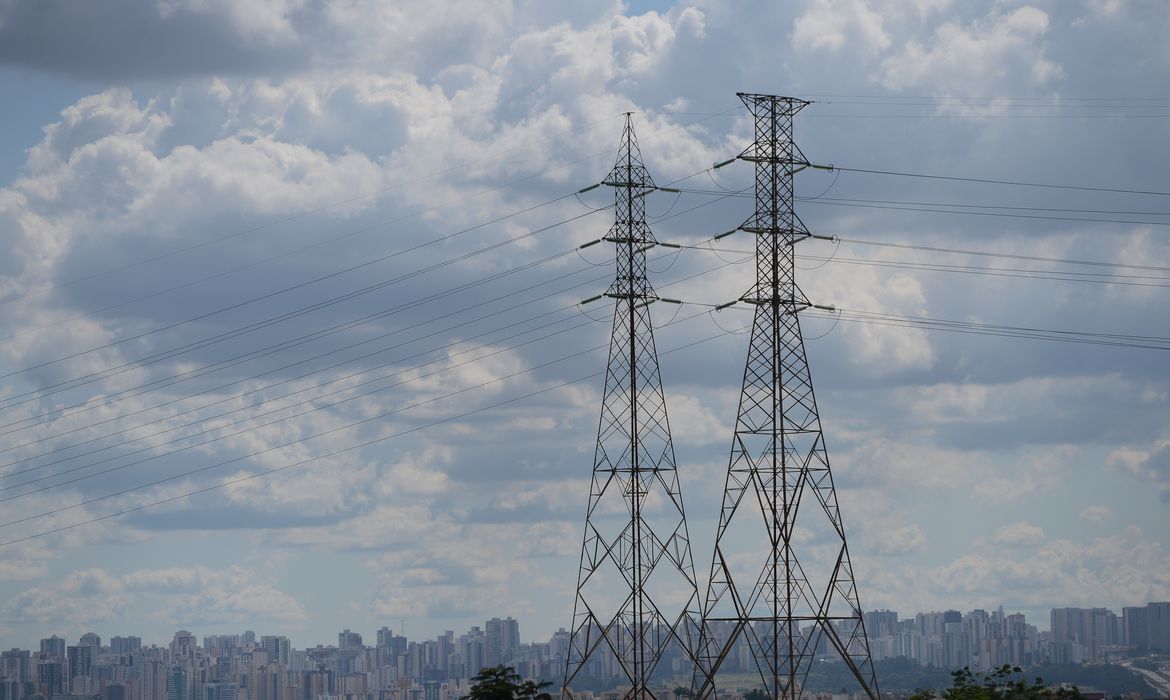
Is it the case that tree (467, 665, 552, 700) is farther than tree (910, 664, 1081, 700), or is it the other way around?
tree (910, 664, 1081, 700)

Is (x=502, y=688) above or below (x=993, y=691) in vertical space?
above

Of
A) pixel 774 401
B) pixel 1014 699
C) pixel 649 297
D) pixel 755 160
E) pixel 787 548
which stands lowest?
pixel 1014 699

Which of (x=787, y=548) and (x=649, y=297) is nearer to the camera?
(x=787, y=548)

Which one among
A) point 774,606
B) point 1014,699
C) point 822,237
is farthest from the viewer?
point 1014,699

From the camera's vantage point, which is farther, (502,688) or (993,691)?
(993,691)

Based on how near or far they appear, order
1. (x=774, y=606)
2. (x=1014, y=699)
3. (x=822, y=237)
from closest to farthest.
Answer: (x=774, y=606) → (x=822, y=237) → (x=1014, y=699)

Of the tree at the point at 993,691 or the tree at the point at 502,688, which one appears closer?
the tree at the point at 502,688

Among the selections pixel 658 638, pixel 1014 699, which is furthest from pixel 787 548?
pixel 1014 699

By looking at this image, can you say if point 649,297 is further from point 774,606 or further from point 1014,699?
point 1014,699
